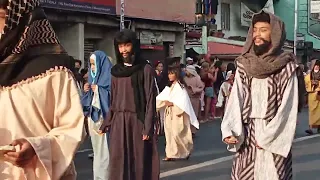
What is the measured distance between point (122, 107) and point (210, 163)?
369cm

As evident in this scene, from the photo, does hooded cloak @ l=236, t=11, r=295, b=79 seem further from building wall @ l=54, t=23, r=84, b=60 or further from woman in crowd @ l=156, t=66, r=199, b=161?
building wall @ l=54, t=23, r=84, b=60

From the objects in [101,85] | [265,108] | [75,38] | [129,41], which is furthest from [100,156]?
[75,38]

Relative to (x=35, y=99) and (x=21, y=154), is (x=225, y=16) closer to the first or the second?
(x=35, y=99)

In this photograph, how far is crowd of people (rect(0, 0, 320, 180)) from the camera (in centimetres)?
297

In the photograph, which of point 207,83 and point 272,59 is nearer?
point 272,59

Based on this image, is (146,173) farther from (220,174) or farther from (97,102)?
(220,174)

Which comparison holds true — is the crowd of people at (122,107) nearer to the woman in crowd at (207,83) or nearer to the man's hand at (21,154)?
the man's hand at (21,154)

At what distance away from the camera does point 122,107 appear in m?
7.93

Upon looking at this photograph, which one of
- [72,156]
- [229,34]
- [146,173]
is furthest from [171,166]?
[229,34]

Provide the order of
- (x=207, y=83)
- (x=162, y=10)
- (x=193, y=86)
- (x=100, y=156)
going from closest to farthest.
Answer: (x=100, y=156) → (x=193, y=86) → (x=207, y=83) → (x=162, y=10)

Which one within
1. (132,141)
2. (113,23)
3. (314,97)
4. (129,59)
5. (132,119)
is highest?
(113,23)

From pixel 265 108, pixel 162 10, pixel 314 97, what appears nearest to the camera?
pixel 265 108

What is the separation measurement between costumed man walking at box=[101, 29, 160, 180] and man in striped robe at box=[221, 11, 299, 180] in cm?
200

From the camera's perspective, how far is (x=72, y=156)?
3023 millimetres
